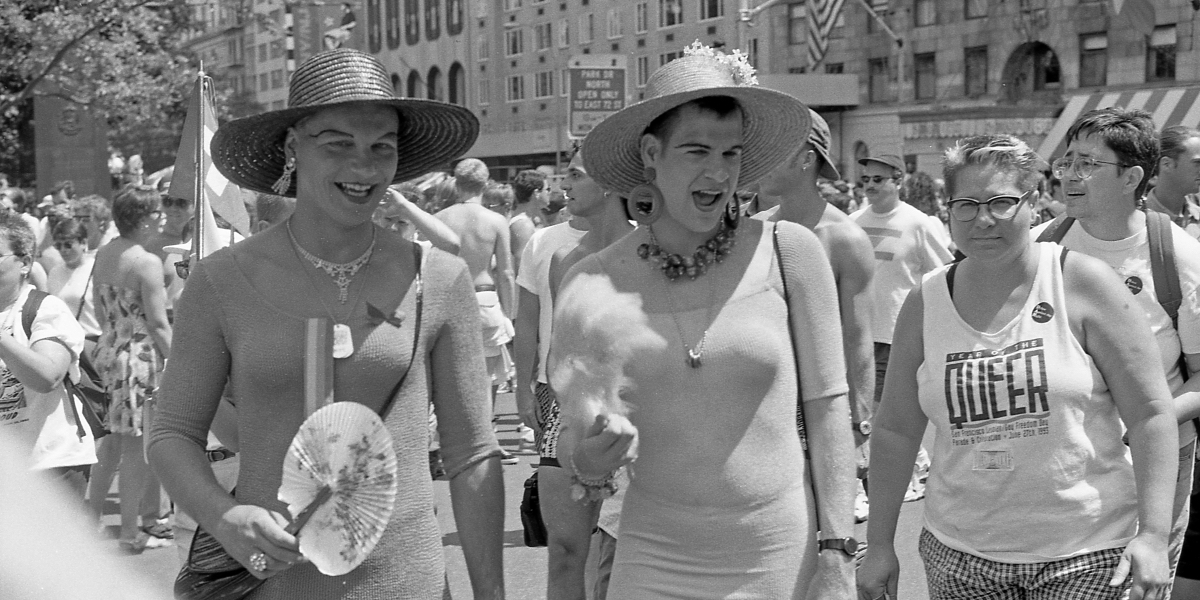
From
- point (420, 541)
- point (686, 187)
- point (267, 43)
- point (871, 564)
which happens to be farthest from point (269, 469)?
point (267, 43)

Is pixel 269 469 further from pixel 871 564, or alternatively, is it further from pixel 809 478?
pixel 871 564

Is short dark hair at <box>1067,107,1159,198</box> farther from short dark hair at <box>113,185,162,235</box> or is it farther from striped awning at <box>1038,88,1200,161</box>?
striped awning at <box>1038,88,1200,161</box>

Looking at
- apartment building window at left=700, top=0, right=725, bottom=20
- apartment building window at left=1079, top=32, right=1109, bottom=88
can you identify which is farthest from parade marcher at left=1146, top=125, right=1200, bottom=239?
apartment building window at left=700, top=0, right=725, bottom=20

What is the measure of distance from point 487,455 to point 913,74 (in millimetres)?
43958

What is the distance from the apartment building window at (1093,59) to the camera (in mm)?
39375

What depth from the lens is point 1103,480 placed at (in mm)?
3547

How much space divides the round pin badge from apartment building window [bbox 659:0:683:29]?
51065 millimetres

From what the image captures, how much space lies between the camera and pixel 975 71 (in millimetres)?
43000

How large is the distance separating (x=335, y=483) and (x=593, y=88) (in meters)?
15.5

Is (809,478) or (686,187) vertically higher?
(686,187)

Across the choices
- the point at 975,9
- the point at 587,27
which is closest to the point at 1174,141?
the point at 975,9

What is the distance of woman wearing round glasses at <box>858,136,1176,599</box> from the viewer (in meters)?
3.50

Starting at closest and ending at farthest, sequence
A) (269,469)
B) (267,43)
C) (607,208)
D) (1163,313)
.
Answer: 1. (269,469)
2. (1163,313)
3. (607,208)
4. (267,43)

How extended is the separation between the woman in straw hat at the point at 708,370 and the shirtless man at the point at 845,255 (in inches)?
90.4
